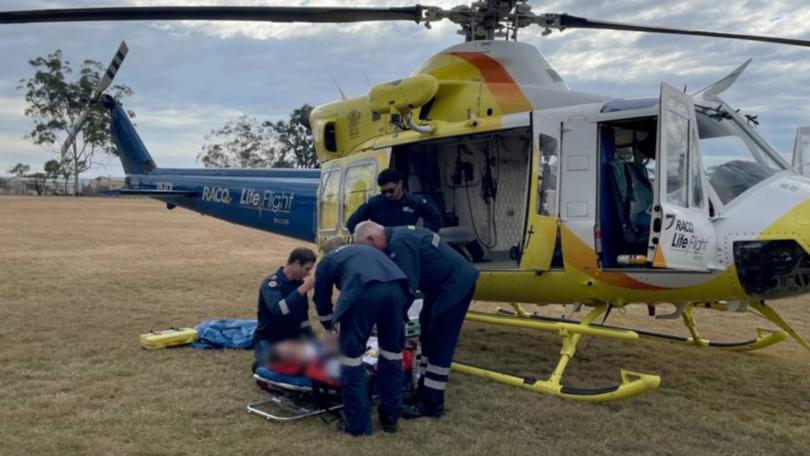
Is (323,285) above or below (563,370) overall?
above

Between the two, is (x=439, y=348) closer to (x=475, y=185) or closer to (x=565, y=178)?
(x=565, y=178)

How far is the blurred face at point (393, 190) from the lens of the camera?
244 inches

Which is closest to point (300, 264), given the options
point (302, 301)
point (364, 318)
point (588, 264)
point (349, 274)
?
point (302, 301)

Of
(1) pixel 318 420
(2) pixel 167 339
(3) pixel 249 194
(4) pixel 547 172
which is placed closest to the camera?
(1) pixel 318 420

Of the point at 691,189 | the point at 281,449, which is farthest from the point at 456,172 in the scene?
the point at 281,449

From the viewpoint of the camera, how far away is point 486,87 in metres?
6.72

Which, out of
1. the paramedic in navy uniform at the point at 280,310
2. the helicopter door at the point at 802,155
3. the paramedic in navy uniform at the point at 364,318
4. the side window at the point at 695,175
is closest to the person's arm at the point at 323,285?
the paramedic in navy uniform at the point at 364,318

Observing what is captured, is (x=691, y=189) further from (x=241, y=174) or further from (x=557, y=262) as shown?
(x=241, y=174)

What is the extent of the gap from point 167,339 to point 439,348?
10.3 feet

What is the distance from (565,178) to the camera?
5660 millimetres

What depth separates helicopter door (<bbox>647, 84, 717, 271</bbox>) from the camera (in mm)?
4695

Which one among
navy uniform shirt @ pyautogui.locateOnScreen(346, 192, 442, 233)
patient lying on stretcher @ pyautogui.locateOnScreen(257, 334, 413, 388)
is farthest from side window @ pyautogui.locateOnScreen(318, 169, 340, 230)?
patient lying on stretcher @ pyautogui.locateOnScreen(257, 334, 413, 388)

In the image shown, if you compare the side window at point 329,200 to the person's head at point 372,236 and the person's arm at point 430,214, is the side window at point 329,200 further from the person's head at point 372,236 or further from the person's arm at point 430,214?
the person's head at point 372,236

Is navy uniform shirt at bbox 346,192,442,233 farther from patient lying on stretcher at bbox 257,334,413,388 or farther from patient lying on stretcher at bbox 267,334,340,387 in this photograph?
patient lying on stretcher at bbox 267,334,340,387
